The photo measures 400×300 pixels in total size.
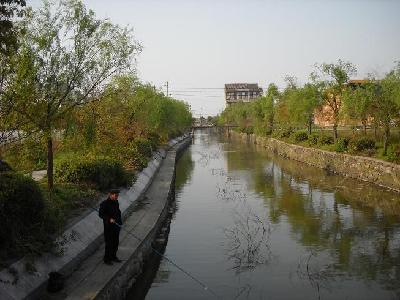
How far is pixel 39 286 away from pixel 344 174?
88.1 feet

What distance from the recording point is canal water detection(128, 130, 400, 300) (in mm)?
11609

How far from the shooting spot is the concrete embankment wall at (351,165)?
25.5 meters

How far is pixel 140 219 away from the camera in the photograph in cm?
1580

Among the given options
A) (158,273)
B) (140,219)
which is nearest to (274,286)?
(158,273)

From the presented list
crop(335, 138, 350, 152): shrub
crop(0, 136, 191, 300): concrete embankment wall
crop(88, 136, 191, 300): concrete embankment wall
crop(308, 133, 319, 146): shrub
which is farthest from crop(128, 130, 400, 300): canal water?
crop(308, 133, 319, 146): shrub

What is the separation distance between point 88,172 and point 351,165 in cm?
2053

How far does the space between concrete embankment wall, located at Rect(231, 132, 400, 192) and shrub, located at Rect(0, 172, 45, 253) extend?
811 inches

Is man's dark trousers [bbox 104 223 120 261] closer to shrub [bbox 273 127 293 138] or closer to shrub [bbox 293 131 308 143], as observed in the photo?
shrub [bbox 293 131 308 143]

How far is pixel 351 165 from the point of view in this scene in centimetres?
3091

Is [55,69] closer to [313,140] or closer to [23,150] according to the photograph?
[23,150]

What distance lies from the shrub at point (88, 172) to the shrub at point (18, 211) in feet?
21.3

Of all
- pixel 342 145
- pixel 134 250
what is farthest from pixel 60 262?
pixel 342 145

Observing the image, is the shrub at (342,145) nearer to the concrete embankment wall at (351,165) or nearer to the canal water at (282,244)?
the concrete embankment wall at (351,165)

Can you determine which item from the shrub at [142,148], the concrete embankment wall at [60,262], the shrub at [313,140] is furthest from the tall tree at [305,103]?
the concrete embankment wall at [60,262]
